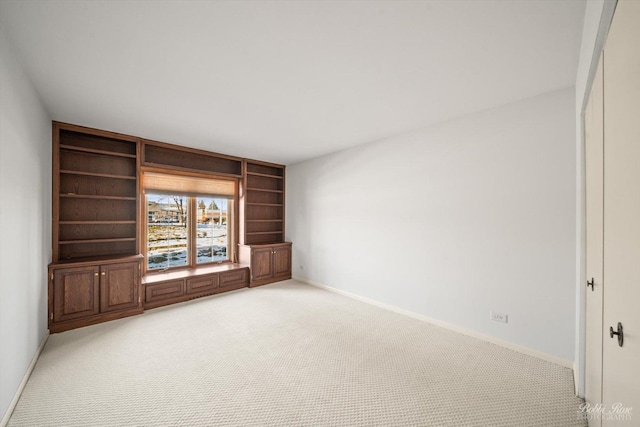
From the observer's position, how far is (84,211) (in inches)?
143

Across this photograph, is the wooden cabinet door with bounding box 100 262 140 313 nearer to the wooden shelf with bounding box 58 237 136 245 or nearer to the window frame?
the wooden shelf with bounding box 58 237 136 245

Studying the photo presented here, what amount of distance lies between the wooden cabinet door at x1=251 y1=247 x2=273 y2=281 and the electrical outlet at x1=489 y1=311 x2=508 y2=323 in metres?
3.80

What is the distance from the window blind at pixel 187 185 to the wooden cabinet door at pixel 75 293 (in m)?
1.50

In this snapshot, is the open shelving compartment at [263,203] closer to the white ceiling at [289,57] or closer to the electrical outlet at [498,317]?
the white ceiling at [289,57]

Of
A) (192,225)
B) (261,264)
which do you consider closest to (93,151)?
(192,225)

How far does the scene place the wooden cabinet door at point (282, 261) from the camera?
5.38 metres

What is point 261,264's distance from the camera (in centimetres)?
513

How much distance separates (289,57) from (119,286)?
366 cm

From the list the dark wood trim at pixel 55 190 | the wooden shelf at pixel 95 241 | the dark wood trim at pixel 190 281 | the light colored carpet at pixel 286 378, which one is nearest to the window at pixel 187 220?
the dark wood trim at pixel 190 281

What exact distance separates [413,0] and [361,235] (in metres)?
3.25

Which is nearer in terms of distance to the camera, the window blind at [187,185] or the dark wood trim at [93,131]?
the dark wood trim at [93,131]

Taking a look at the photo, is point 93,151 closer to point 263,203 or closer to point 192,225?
point 192,225

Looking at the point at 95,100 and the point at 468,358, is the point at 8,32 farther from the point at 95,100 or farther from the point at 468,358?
the point at 468,358

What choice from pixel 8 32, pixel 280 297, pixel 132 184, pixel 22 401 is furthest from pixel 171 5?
pixel 280 297
